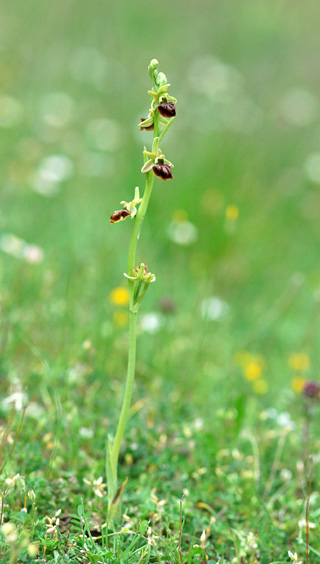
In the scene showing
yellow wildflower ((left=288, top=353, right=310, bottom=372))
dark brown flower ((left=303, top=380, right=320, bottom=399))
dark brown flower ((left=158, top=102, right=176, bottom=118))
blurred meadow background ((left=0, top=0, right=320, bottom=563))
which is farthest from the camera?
yellow wildflower ((left=288, top=353, right=310, bottom=372))

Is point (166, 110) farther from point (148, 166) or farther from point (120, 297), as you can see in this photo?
point (120, 297)

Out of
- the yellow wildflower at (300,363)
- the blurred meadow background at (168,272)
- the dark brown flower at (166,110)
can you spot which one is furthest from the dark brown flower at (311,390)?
the dark brown flower at (166,110)

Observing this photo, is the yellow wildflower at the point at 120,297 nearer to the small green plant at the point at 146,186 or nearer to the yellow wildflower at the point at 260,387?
the yellow wildflower at the point at 260,387

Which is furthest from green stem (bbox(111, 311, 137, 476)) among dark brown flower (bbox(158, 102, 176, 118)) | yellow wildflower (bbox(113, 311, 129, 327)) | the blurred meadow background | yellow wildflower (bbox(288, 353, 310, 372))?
yellow wildflower (bbox(288, 353, 310, 372))

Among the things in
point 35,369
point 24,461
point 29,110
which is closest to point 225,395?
point 35,369

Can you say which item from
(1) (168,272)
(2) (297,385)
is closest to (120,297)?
(1) (168,272)

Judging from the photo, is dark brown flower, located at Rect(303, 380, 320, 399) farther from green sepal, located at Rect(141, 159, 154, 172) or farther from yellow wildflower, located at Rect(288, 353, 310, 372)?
green sepal, located at Rect(141, 159, 154, 172)
